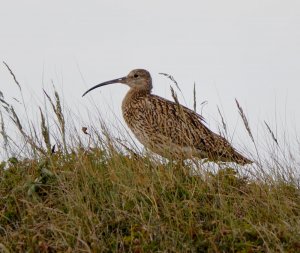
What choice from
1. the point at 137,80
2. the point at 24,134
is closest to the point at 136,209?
the point at 24,134

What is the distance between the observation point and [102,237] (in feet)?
19.8

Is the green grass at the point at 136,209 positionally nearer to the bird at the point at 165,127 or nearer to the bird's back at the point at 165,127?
the bird at the point at 165,127

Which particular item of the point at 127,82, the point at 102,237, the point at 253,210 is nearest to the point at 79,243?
the point at 102,237

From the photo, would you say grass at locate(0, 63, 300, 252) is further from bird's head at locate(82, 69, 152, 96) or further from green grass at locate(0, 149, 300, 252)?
bird's head at locate(82, 69, 152, 96)

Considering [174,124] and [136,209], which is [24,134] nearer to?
[136,209]

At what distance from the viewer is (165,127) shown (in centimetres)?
999

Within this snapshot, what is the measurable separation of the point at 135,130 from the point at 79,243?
4494 millimetres

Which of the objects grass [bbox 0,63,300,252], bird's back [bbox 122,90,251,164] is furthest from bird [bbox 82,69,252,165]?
grass [bbox 0,63,300,252]

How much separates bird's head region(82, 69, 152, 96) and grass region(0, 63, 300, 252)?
151 inches

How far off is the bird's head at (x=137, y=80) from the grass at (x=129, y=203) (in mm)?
3831

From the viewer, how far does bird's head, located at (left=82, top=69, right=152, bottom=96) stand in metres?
11.4

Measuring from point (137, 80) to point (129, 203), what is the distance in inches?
205

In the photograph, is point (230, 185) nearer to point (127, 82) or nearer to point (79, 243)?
point (79, 243)

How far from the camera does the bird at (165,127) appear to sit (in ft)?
30.3
